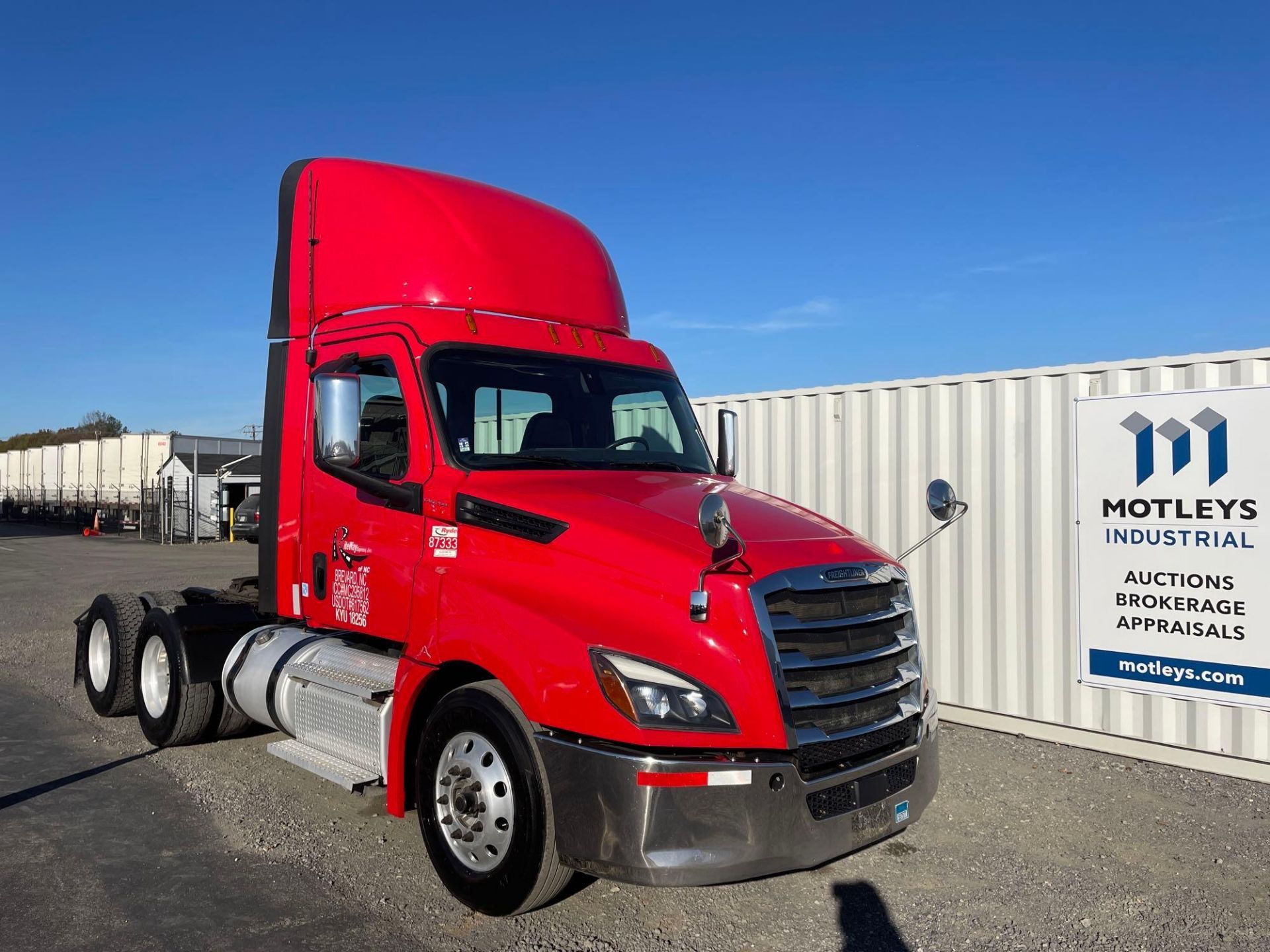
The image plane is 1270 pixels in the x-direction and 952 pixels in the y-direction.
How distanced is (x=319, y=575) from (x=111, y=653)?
323cm

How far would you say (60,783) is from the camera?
6.24 m

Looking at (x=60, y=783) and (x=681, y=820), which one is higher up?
(x=681, y=820)

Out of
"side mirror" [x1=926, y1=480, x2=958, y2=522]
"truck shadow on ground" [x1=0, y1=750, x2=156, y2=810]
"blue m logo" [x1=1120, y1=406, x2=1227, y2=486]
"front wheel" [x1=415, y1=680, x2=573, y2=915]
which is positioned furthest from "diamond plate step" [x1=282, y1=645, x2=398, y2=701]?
"blue m logo" [x1=1120, y1=406, x2=1227, y2=486]

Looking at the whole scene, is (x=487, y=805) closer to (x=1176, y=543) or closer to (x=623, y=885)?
(x=623, y=885)

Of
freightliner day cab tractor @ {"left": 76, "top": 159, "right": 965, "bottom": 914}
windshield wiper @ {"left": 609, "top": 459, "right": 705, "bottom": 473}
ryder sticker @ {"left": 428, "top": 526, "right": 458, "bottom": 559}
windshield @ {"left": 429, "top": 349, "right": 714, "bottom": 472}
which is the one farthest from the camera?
windshield wiper @ {"left": 609, "top": 459, "right": 705, "bottom": 473}

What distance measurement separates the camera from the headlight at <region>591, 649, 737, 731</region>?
3.69 metres

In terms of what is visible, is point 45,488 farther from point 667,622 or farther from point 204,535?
point 667,622

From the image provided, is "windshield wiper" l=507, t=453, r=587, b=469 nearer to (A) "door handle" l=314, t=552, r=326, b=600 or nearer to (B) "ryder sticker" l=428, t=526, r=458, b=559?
(B) "ryder sticker" l=428, t=526, r=458, b=559

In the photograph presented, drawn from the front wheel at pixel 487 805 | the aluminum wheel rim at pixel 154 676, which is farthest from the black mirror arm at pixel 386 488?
the aluminum wheel rim at pixel 154 676

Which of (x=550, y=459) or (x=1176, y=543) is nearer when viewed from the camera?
(x=550, y=459)

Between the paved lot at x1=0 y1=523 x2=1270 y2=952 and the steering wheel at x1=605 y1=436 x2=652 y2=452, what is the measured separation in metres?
2.22

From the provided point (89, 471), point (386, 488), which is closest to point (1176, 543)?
point (386, 488)

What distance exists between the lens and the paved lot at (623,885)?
13.9ft

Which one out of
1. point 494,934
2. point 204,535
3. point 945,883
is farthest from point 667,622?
point 204,535
